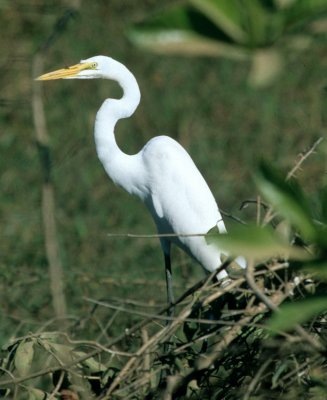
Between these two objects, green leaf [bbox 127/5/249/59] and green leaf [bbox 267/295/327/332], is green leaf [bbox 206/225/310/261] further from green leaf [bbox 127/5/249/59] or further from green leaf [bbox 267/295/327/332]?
green leaf [bbox 127/5/249/59]

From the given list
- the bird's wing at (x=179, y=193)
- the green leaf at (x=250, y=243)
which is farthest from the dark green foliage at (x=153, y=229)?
the bird's wing at (x=179, y=193)

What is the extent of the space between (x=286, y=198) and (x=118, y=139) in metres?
6.21

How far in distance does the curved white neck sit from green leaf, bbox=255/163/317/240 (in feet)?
8.95

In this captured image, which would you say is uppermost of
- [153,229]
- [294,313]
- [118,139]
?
[294,313]

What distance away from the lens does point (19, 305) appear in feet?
14.7

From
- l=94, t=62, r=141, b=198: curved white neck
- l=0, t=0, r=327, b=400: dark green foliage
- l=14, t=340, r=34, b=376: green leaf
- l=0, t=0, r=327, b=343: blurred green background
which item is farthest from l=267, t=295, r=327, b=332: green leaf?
l=0, t=0, r=327, b=343: blurred green background

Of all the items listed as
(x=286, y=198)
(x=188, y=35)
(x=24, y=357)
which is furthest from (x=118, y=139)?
(x=188, y=35)

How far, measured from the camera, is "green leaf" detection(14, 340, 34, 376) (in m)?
2.31

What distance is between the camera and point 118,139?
7.23 metres

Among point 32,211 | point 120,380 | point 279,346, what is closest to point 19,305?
point 32,211

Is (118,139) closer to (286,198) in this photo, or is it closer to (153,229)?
(153,229)

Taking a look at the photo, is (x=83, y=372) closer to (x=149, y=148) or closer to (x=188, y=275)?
(x=149, y=148)

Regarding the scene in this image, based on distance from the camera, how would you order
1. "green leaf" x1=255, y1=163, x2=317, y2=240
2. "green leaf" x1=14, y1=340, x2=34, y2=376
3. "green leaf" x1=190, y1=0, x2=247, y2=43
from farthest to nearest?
"green leaf" x1=14, y1=340, x2=34, y2=376, "green leaf" x1=255, y1=163, x2=317, y2=240, "green leaf" x1=190, y1=0, x2=247, y2=43

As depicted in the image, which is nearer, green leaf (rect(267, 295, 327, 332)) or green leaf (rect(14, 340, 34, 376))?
green leaf (rect(267, 295, 327, 332))
